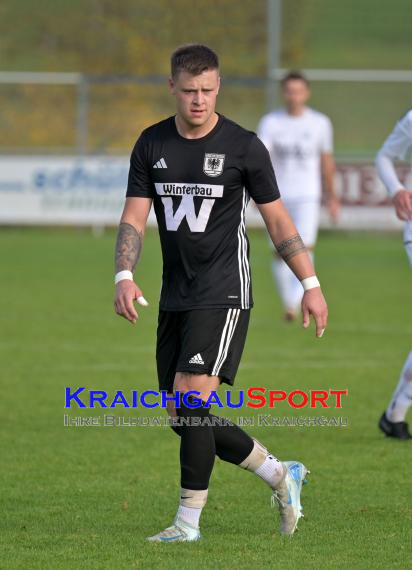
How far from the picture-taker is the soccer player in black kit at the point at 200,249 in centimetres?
572

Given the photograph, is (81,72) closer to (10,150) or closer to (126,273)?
(10,150)

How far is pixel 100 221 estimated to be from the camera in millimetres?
24391

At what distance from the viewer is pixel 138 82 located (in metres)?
27.5

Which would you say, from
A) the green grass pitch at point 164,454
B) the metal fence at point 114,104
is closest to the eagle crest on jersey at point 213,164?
the green grass pitch at point 164,454

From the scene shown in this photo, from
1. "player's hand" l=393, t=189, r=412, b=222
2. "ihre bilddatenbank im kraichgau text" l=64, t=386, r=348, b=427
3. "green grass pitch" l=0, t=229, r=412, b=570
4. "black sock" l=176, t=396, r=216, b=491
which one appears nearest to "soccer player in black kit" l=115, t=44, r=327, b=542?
"black sock" l=176, t=396, r=216, b=491

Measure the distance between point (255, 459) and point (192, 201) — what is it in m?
1.20

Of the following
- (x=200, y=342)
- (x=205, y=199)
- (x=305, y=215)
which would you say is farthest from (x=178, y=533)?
(x=305, y=215)

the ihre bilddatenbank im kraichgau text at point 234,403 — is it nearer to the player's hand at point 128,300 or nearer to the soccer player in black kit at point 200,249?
the soccer player in black kit at point 200,249

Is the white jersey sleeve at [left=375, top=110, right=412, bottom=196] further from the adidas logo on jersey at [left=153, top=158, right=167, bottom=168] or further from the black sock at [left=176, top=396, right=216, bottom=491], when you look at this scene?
the black sock at [left=176, top=396, right=216, bottom=491]

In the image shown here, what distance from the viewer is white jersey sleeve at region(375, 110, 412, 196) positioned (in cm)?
808

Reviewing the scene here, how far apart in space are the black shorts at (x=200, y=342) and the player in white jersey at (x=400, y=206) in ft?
7.87

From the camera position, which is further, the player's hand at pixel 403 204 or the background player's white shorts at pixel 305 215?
the background player's white shorts at pixel 305 215

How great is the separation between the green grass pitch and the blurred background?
322 inches

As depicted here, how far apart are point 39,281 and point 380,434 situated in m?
9.88
